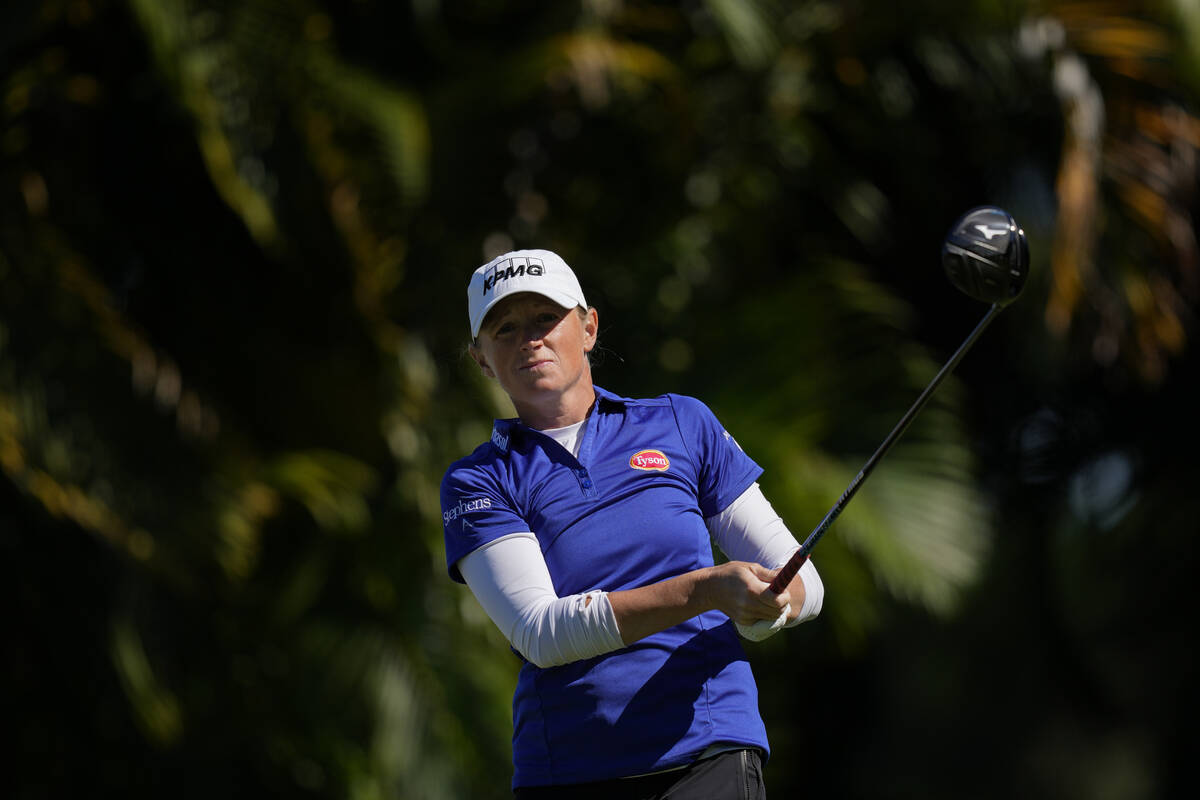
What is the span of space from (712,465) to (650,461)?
16cm

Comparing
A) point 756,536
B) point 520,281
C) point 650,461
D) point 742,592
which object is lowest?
point 742,592

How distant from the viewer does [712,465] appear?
2.96 meters

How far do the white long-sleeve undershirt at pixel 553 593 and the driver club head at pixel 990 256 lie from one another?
0.58 meters

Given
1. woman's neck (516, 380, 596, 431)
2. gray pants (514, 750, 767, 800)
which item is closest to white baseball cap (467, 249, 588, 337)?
woman's neck (516, 380, 596, 431)

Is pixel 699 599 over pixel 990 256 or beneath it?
beneath

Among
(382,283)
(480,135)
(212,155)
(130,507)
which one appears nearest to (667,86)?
(480,135)

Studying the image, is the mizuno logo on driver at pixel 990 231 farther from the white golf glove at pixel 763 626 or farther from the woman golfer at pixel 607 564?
the white golf glove at pixel 763 626

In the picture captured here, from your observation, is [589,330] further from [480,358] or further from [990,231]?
[990,231]

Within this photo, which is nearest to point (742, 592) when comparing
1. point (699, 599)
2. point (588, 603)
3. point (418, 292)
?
point (699, 599)

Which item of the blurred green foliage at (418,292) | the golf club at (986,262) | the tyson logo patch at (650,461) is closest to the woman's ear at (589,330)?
the tyson logo patch at (650,461)

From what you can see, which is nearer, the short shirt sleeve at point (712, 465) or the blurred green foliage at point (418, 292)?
the short shirt sleeve at point (712, 465)

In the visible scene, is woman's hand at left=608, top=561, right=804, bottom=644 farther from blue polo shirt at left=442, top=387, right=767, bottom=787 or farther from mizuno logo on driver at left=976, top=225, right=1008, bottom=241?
mizuno logo on driver at left=976, top=225, right=1008, bottom=241

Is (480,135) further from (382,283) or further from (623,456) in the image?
(623,456)

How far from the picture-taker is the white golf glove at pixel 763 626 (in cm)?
266
